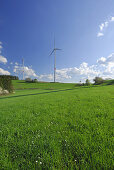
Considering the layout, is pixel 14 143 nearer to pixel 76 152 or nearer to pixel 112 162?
pixel 76 152

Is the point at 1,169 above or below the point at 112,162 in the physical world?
below

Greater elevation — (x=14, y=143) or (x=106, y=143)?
(x=106, y=143)

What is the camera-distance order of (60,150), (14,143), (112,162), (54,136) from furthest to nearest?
(54,136)
(14,143)
(60,150)
(112,162)

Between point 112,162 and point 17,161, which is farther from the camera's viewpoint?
point 17,161

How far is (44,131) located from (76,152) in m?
1.11

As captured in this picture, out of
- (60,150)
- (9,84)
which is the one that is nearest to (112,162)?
(60,150)

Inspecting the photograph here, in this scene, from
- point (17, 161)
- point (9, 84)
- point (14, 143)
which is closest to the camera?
point (17, 161)

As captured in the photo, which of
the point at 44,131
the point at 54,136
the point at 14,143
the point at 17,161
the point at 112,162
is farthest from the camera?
the point at 44,131

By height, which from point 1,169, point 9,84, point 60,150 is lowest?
point 1,169

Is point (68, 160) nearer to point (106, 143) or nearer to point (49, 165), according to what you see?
point (49, 165)

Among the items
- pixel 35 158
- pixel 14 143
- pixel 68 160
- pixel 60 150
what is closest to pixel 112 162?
pixel 68 160

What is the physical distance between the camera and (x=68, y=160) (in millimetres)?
1381

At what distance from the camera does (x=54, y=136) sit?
2.01m

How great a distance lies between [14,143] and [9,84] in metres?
19.1
